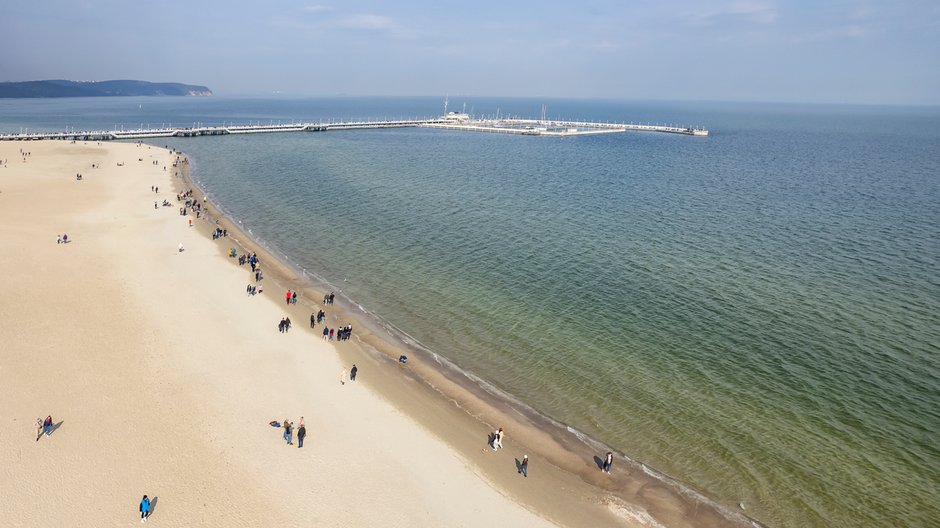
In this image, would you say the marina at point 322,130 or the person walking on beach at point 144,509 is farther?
the marina at point 322,130

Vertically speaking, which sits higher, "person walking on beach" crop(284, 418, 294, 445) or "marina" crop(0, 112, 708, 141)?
"marina" crop(0, 112, 708, 141)

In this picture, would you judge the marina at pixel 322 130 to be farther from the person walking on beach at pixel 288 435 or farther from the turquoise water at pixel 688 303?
the person walking on beach at pixel 288 435

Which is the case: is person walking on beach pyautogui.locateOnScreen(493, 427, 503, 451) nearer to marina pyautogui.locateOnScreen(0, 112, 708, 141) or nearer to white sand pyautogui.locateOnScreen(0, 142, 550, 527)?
white sand pyautogui.locateOnScreen(0, 142, 550, 527)

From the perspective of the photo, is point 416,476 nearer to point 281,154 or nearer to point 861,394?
point 861,394

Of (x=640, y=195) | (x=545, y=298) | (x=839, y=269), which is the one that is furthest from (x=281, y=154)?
(x=839, y=269)

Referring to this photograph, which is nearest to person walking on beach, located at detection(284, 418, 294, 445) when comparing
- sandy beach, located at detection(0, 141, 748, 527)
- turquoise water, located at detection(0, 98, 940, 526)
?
sandy beach, located at detection(0, 141, 748, 527)

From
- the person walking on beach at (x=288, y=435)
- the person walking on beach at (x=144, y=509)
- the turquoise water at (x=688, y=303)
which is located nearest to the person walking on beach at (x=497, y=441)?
the turquoise water at (x=688, y=303)
